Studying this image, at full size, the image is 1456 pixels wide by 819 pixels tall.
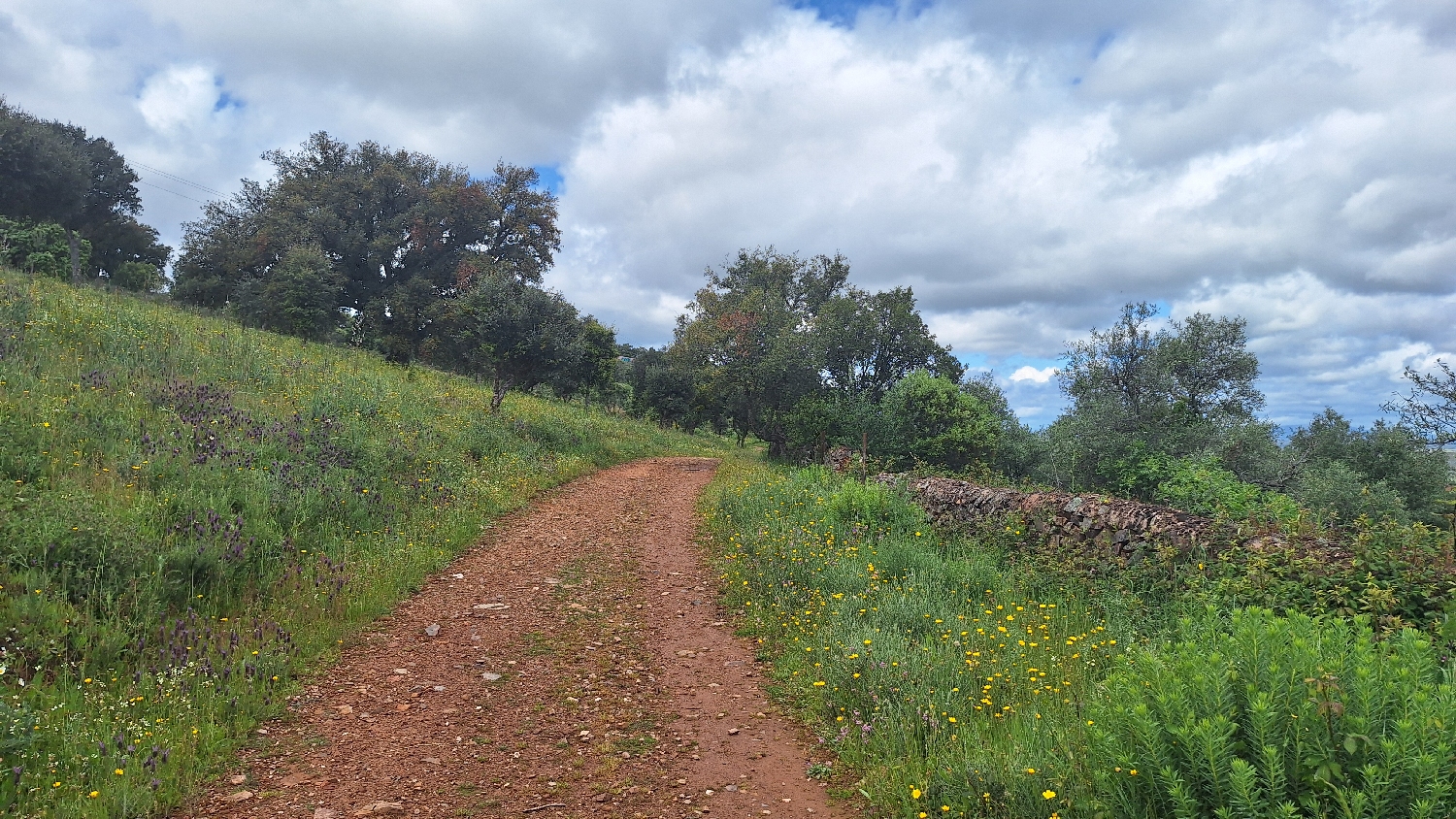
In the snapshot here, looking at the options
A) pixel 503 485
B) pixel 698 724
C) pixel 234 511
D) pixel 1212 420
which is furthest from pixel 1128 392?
→ pixel 234 511

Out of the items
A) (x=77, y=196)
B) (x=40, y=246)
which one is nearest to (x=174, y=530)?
(x=40, y=246)

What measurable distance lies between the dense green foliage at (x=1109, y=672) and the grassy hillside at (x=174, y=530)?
4218 millimetres

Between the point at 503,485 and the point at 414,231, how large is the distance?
33.0m

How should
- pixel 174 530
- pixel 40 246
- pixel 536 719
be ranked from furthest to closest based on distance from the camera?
1. pixel 40 246
2. pixel 174 530
3. pixel 536 719

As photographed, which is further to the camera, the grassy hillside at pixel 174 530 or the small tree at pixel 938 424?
the small tree at pixel 938 424

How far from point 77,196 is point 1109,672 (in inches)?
2130

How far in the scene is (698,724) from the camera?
4930 millimetres

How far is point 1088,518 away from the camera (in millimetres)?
8023

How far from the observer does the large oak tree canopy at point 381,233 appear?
38281mm

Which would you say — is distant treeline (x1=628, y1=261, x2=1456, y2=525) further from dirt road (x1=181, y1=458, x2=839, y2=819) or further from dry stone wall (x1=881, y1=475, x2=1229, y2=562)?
dirt road (x1=181, y1=458, x2=839, y2=819)

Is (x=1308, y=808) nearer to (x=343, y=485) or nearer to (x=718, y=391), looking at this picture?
(x=343, y=485)

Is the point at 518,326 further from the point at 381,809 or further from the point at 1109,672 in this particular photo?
the point at 1109,672

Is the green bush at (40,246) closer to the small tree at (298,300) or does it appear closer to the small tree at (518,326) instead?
the small tree at (298,300)

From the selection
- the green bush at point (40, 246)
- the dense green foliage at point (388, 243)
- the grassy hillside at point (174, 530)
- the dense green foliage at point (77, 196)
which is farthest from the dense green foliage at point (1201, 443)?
the dense green foliage at point (77, 196)
